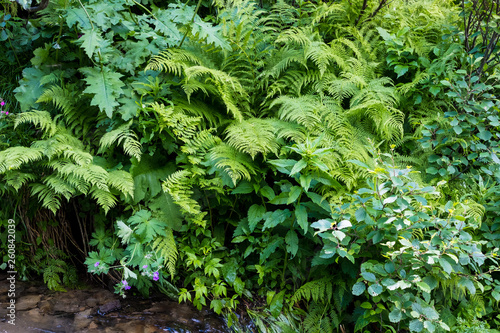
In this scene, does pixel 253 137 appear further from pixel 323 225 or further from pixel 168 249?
pixel 168 249

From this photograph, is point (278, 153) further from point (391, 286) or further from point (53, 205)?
point (53, 205)

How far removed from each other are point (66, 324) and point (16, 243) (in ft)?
2.94

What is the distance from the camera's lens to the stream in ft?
7.17

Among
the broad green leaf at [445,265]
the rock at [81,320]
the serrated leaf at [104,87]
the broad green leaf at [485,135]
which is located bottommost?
the rock at [81,320]

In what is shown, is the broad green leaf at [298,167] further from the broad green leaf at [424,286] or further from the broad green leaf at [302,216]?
the broad green leaf at [424,286]

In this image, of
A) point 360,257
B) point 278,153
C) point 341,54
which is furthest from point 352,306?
point 341,54

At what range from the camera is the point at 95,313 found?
2.32 metres

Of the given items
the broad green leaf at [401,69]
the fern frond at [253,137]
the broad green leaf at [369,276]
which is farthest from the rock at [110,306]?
the broad green leaf at [401,69]

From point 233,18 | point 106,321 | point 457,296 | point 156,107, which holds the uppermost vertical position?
point 233,18

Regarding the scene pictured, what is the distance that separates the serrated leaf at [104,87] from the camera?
7.93 ft

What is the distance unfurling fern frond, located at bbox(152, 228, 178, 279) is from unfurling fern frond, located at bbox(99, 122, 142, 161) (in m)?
0.57

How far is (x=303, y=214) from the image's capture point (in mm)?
2246

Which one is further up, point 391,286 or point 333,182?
point 333,182

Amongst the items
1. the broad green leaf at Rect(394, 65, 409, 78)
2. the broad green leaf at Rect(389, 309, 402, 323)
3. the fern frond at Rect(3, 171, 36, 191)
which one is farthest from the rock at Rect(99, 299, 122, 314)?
the broad green leaf at Rect(394, 65, 409, 78)
